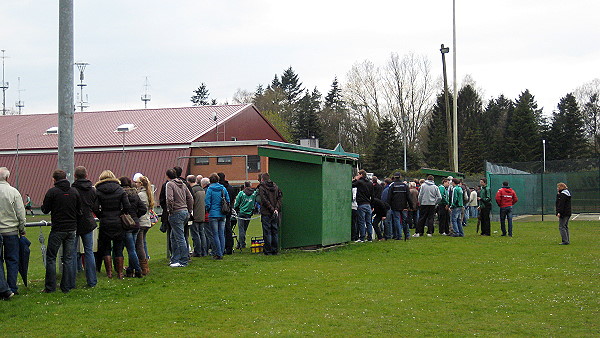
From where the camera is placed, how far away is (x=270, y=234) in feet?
55.5

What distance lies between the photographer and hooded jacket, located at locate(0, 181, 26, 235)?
10641mm

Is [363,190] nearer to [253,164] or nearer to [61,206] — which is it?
[61,206]

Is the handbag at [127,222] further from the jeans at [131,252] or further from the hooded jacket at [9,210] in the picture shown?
the hooded jacket at [9,210]

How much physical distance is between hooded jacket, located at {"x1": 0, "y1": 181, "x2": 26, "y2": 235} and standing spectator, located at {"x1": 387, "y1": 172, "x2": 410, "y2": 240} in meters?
12.3

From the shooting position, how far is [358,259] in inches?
629

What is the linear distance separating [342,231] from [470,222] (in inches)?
578

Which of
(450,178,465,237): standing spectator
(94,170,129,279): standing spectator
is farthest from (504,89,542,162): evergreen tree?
(94,170,129,279): standing spectator

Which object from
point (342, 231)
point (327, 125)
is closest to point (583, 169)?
point (342, 231)

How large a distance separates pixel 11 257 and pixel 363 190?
438 inches

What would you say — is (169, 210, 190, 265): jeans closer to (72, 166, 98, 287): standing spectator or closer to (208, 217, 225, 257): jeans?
(208, 217, 225, 257): jeans

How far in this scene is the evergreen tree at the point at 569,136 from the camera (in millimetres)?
79875

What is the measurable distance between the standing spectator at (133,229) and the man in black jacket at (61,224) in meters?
1.42

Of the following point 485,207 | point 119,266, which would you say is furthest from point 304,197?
point 485,207

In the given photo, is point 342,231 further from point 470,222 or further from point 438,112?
point 438,112
